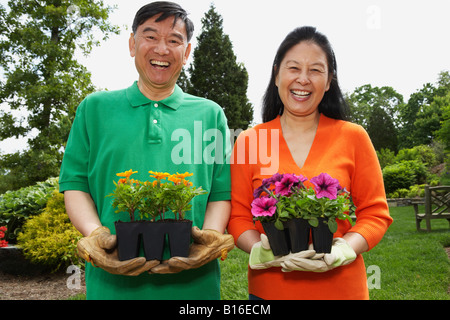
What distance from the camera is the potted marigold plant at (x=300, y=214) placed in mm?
1614

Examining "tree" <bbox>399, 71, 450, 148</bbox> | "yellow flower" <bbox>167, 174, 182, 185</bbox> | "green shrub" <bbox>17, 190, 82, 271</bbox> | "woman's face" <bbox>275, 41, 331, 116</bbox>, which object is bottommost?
"green shrub" <bbox>17, 190, 82, 271</bbox>

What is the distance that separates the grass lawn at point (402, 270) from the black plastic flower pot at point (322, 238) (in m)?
3.19

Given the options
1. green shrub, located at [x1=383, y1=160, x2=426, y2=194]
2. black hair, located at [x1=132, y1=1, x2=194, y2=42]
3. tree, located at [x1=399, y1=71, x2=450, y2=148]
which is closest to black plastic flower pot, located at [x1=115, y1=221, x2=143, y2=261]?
black hair, located at [x1=132, y1=1, x2=194, y2=42]

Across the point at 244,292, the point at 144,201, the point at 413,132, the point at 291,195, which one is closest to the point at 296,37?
the point at 291,195

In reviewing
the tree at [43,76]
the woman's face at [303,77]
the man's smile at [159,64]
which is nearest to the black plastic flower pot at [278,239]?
the woman's face at [303,77]

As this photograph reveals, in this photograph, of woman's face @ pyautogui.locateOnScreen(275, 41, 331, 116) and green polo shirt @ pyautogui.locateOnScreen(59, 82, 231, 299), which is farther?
woman's face @ pyautogui.locateOnScreen(275, 41, 331, 116)

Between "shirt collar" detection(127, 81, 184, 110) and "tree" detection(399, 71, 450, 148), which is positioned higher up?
"tree" detection(399, 71, 450, 148)

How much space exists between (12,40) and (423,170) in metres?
19.4

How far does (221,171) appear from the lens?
194cm

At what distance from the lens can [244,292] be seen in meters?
4.80

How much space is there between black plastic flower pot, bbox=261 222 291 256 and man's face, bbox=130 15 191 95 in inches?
32.8

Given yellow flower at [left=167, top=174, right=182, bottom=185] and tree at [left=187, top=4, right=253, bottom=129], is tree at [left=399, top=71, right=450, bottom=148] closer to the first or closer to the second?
tree at [left=187, top=4, right=253, bottom=129]

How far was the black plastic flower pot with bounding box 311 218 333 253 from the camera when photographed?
5.31 ft

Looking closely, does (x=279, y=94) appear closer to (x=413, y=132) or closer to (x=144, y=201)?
(x=144, y=201)
